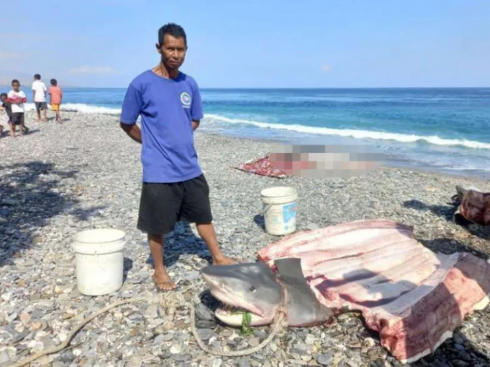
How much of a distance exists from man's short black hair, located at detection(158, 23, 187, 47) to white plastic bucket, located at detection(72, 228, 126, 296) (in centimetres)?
189

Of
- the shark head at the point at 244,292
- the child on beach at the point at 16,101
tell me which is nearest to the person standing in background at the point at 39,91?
the child on beach at the point at 16,101

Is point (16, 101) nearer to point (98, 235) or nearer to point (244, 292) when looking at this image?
point (98, 235)

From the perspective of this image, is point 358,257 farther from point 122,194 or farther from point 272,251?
point 122,194

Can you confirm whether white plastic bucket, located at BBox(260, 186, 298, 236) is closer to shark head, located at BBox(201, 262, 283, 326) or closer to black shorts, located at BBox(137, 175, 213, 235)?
black shorts, located at BBox(137, 175, 213, 235)

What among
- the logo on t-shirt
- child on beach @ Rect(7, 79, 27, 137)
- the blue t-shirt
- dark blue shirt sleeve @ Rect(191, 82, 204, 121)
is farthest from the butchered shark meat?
child on beach @ Rect(7, 79, 27, 137)

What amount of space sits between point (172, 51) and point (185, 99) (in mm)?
454

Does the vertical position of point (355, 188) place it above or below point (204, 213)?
below

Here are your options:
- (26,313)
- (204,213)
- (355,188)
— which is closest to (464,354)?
(204,213)

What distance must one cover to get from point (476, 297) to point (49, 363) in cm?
362

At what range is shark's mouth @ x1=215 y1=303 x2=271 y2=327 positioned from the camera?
3.38m

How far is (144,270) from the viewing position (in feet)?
15.1

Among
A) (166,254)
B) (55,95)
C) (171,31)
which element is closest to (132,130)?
(171,31)

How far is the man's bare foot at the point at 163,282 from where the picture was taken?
13.5ft

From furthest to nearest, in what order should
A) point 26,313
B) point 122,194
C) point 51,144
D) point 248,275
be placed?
point 51,144 → point 122,194 → point 26,313 → point 248,275
